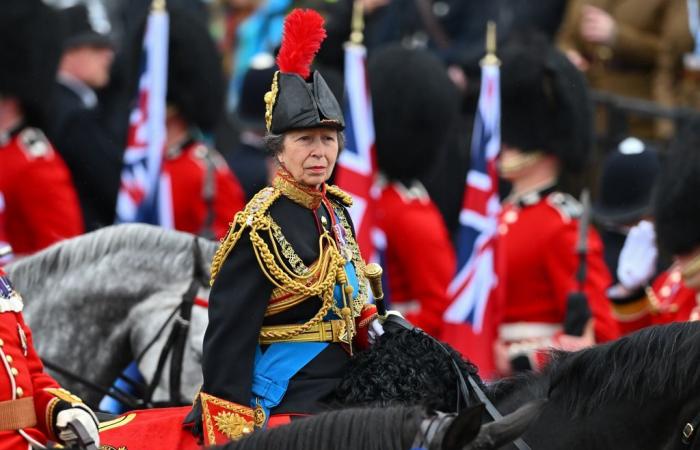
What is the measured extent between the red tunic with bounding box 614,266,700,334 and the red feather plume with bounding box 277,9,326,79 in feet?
9.09

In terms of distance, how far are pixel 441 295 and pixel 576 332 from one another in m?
1.14

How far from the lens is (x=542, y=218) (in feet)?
25.6

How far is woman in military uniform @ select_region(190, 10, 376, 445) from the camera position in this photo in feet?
14.2

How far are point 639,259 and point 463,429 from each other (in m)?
4.46

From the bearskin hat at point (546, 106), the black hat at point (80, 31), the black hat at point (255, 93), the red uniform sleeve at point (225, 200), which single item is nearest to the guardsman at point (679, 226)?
the bearskin hat at point (546, 106)

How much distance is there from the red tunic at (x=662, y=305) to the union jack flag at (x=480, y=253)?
0.71 m

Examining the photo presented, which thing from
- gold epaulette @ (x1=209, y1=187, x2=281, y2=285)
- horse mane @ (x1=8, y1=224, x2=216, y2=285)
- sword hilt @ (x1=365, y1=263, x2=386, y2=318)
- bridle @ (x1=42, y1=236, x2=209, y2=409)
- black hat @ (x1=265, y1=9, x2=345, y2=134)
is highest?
black hat @ (x1=265, y1=9, x2=345, y2=134)

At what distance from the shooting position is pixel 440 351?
4348 mm

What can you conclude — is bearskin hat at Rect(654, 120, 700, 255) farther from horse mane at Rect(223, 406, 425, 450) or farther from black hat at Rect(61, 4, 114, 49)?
black hat at Rect(61, 4, 114, 49)

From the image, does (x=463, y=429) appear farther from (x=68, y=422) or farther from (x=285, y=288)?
(x=68, y=422)

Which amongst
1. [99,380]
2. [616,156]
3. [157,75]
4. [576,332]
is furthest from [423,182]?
[99,380]

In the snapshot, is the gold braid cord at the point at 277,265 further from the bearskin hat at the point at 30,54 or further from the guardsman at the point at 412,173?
the bearskin hat at the point at 30,54

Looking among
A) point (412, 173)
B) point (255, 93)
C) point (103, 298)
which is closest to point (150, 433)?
point (103, 298)

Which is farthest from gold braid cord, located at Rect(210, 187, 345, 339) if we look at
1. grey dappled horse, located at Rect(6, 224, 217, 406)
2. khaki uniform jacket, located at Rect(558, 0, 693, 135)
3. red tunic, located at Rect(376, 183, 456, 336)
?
khaki uniform jacket, located at Rect(558, 0, 693, 135)
